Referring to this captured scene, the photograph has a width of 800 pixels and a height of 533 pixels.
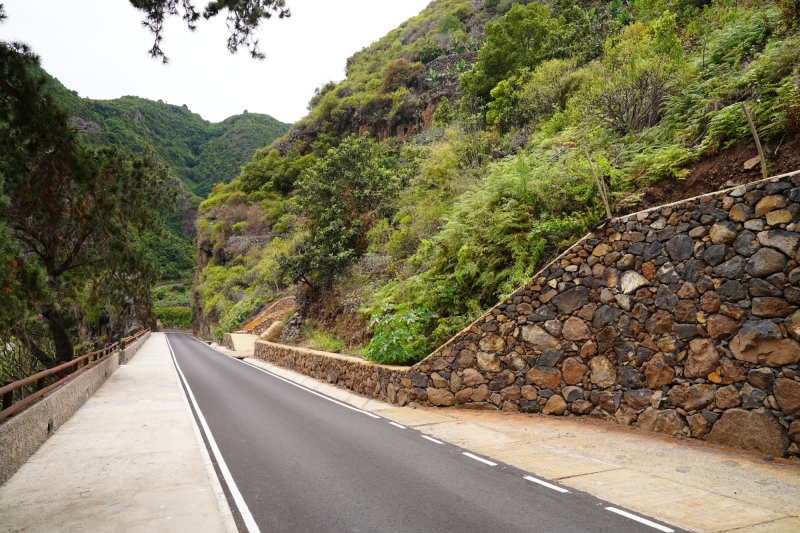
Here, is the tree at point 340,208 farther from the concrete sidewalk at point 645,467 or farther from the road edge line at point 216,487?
the concrete sidewalk at point 645,467

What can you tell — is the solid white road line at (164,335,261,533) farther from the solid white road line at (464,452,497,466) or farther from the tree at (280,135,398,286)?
the tree at (280,135,398,286)

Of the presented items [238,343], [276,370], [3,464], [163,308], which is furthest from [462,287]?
[163,308]

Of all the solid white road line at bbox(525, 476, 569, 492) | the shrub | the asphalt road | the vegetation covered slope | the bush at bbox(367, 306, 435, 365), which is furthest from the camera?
the shrub

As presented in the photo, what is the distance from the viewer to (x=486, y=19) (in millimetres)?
55812

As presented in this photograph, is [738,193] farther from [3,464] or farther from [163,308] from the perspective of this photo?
[163,308]

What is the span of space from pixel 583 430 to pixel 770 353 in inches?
125

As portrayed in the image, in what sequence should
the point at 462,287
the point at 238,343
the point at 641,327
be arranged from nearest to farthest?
the point at 641,327 → the point at 462,287 → the point at 238,343

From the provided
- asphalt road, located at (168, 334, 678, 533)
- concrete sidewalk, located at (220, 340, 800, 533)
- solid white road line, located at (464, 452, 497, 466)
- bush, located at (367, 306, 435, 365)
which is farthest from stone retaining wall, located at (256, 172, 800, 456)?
solid white road line, located at (464, 452, 497, 466)

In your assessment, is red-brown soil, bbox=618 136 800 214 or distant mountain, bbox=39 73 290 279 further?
distant mountain, bbox=39 73 290 279

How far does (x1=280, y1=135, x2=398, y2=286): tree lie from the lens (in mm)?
25078

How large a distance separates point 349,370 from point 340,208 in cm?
1284

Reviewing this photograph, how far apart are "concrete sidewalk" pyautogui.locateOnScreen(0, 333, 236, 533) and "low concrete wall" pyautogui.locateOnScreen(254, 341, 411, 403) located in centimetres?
461

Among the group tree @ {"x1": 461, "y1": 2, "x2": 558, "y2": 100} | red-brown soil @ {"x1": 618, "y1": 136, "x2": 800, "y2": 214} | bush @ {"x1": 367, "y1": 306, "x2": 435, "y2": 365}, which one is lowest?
bush @ {"x1": 367, "y1": 306, "x2": 435, "y2": 365}

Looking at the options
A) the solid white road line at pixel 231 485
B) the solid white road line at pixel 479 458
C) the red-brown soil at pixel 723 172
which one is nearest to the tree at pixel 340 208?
the solid white road line at pixel 231 485
